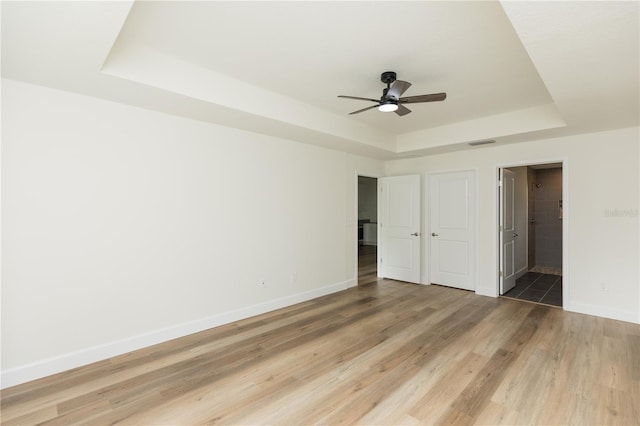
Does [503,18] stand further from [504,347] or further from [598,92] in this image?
[504,347]

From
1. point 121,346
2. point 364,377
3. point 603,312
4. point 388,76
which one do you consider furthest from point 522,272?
point 121,346

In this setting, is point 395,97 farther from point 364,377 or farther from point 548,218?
point 548,218

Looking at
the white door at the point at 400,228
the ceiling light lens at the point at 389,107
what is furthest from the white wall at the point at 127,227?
the white door at the point at 400,228

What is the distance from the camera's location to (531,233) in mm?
7211

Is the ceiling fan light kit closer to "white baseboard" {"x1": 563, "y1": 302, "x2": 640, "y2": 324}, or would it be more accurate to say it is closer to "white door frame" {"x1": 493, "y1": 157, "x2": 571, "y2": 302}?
"white door frame" {"x1": 493, "y1": 157, "x2": 571, "y2": 302}

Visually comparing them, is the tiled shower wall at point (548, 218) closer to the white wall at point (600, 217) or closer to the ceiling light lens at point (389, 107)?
the white wall at point (600, 217)

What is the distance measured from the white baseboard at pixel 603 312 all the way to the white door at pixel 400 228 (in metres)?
2.29

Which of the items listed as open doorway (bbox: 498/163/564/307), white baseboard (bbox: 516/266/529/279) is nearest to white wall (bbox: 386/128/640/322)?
open doorway (bbox: 498/163/564/307)

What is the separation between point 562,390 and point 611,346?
1359mm

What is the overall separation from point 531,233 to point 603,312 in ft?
11.5

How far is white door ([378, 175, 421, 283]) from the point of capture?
19.3 ft

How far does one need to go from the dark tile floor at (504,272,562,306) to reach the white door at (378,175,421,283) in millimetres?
1692

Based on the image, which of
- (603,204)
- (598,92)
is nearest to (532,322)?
(603,204)

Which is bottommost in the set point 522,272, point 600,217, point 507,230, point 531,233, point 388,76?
point 522,272
